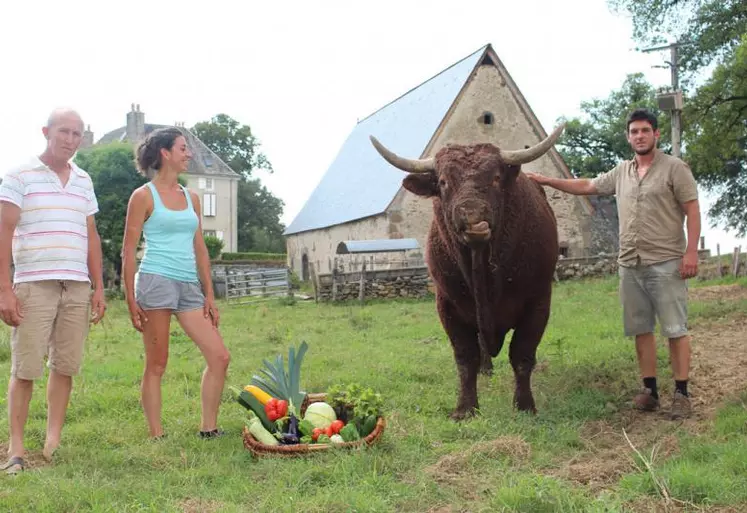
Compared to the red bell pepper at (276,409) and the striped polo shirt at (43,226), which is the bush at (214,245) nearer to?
the striped polo shirt at (43,226)

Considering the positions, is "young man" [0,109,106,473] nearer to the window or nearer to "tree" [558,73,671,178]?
"tree" [558,73,671,178]

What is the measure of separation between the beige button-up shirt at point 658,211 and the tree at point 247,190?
47.0m

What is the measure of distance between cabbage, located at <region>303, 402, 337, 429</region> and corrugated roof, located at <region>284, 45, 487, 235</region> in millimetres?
16314

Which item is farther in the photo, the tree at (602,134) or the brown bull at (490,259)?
the tree at (602,134)

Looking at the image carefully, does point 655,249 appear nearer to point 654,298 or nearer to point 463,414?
point 654,298

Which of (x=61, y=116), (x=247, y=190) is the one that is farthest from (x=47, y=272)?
(x=247, y=190)

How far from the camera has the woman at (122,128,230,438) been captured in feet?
14.0

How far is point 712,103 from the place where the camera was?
1489cm

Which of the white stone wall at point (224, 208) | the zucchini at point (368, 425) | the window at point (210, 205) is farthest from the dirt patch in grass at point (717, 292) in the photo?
the window at point (210, 205)

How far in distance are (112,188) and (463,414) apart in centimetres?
2344

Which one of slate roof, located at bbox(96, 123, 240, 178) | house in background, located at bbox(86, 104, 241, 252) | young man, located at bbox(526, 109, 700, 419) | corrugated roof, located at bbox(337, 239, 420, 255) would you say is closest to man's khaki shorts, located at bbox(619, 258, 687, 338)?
young man, located at bbox(526, 109, 700, 419)

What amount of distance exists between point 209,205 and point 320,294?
2863 centimetres

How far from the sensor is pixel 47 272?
392 centimetres

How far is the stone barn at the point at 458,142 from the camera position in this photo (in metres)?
20.8
